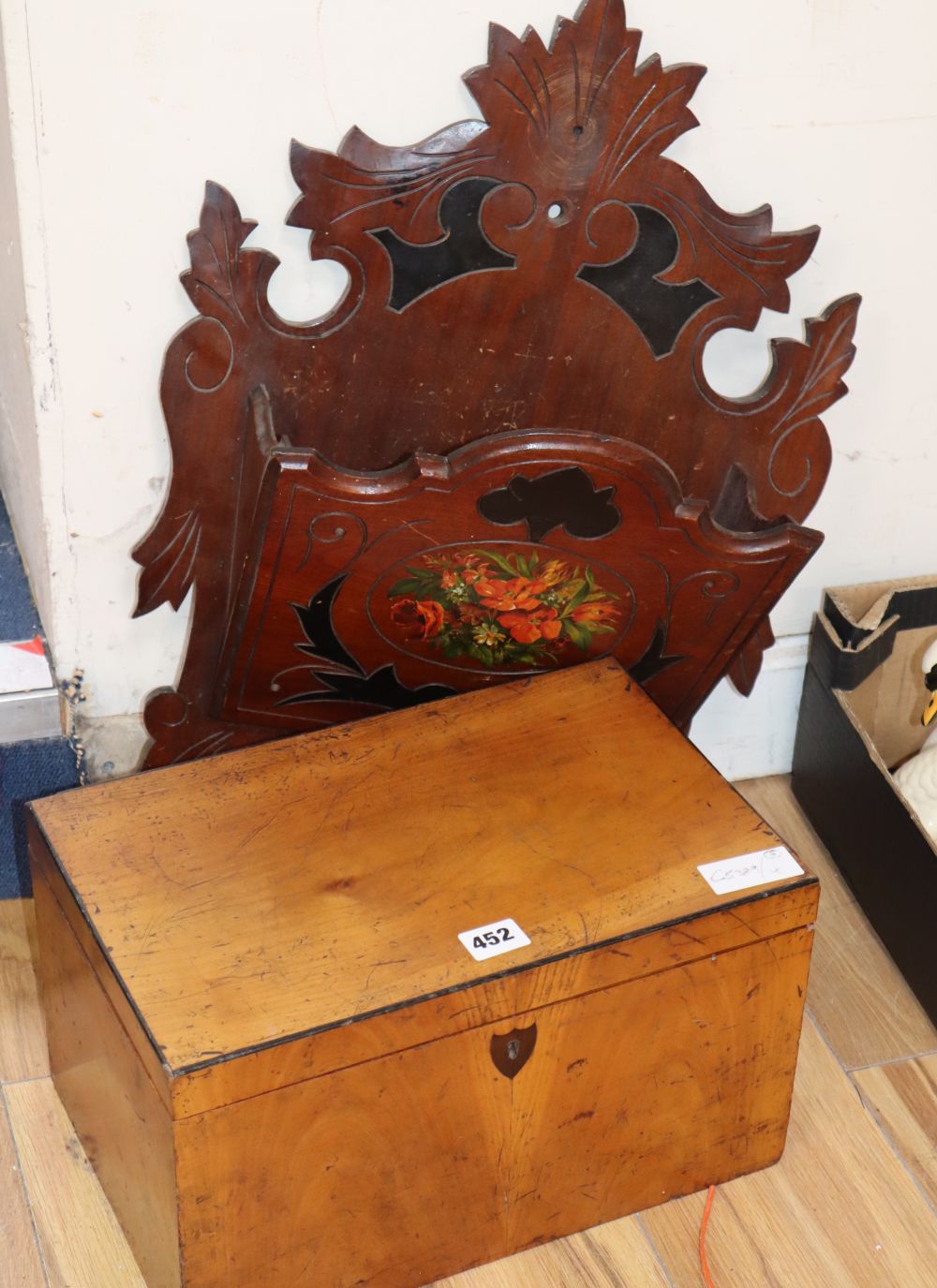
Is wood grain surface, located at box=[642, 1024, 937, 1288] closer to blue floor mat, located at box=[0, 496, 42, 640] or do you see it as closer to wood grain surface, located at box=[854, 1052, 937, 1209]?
wood grain surface, located at box=[854, 1052, 937, 1209]

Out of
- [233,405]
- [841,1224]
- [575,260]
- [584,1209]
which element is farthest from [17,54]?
[841,1224]

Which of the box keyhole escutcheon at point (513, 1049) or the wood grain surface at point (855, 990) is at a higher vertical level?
the box keyhole escutcheon at point (513, 1049)

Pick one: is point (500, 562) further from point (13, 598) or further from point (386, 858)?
point (13, 598)

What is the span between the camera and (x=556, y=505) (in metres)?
1.19

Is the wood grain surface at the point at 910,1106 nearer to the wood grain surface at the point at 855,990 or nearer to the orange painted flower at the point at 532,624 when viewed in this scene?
the wood grain surface at the point at 855,990

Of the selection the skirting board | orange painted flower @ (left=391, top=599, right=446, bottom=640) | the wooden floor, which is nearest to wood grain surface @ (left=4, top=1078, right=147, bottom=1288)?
the wooden floor

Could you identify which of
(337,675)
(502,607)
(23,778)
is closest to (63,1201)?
(23,778)

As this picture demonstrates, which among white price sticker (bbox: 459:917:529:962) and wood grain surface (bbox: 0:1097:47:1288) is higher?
white price sticker (bbox: 459:917:529:962)

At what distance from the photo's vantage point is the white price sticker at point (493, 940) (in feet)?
3.43

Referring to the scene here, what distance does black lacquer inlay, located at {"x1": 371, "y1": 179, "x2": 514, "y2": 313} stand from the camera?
1099mm

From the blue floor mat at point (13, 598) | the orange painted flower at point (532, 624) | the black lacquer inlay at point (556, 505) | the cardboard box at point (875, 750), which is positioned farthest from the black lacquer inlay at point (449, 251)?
the cardboard box at point (875, 750)

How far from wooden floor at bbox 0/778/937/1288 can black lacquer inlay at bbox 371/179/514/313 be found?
2.30 ft

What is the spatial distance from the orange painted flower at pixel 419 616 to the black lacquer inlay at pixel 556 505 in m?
0.10

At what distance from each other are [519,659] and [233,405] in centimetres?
34
